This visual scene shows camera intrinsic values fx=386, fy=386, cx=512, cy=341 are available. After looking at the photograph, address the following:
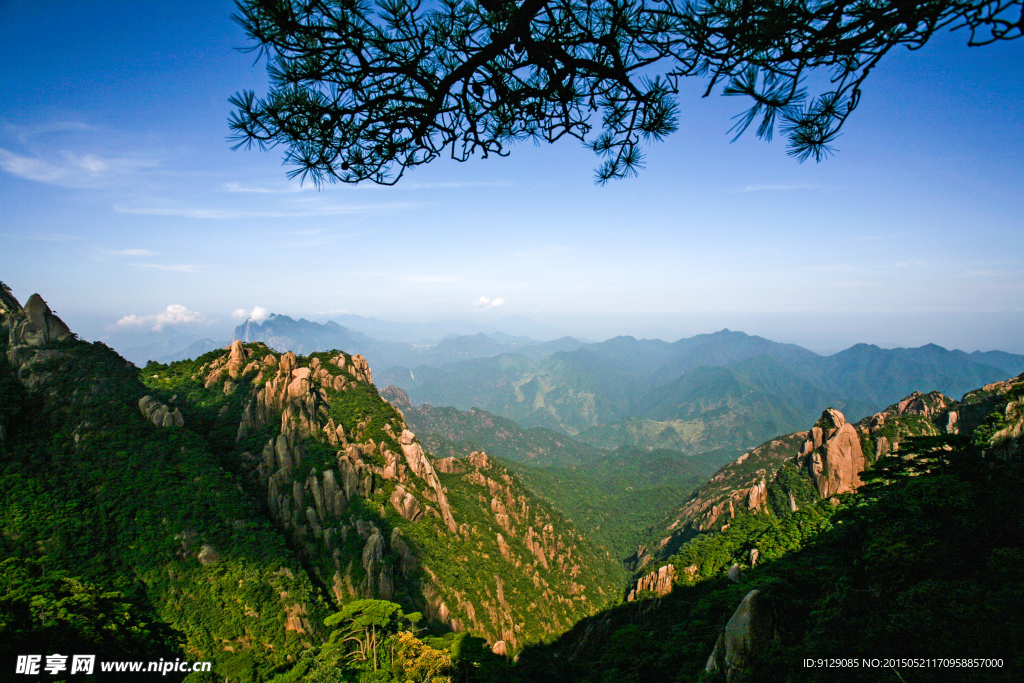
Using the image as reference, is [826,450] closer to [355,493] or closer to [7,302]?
[355,493]

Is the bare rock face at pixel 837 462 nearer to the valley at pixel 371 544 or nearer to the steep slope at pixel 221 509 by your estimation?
the valley at pixel 371 544

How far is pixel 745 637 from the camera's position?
1438 centimetres

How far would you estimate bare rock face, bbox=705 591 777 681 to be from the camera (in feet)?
45.9

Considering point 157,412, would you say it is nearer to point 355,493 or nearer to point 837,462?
point 355,493

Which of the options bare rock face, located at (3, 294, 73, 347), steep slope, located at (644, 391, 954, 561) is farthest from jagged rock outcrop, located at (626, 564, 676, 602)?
bare rock face, located at (3, 294, 73, 347)

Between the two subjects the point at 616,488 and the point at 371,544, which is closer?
the point at 371,544

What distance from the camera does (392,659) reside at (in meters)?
22.7

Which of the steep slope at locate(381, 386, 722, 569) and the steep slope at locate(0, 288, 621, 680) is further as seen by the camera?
the steep slope at locate(381, 386, 722, 569)

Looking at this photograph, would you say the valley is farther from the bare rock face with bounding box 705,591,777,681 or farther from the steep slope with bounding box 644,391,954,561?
the steep slope with bounding box 644,391,954,561

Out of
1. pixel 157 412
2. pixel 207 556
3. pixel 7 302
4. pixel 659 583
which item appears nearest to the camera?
pixel 207 556

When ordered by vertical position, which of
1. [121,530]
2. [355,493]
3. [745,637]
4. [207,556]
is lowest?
[355,493]

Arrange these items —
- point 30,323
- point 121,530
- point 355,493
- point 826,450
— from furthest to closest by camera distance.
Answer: point 826,450, point 355,493, point 30,323, point 121,530

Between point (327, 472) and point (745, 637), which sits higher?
point (745, 637)

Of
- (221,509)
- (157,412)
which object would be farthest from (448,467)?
(157,412)
